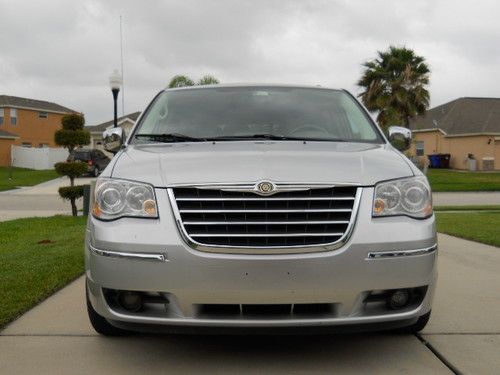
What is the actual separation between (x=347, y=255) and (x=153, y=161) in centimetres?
125

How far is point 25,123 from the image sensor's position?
55812 millimetres

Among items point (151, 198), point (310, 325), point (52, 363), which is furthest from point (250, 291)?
point (52, 363)

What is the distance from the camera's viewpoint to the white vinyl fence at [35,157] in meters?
49.3

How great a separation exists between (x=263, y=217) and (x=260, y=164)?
0.34 meters

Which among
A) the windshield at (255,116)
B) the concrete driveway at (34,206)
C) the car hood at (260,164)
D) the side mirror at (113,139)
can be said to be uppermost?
the windshield at (255,116)

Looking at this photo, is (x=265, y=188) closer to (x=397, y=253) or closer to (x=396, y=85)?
(x=397, y=253)

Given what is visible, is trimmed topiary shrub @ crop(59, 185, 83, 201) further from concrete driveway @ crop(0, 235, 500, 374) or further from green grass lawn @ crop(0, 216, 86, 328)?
concrete driveway @ crop(0, 235, 500, 374)

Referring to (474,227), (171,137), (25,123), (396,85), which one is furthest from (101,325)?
(25,123)

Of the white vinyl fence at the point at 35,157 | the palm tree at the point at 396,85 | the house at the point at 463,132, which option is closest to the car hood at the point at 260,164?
the palm tree at the point at 396,85

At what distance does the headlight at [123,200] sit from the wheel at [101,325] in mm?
745

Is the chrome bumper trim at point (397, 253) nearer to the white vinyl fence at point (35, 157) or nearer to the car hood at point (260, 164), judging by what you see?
the car hood at point (260, 164)

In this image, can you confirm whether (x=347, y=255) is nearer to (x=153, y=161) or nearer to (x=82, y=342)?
(x=153, y=161)

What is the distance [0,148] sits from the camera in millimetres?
A: 51062

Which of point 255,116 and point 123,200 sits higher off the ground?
point 255,116
